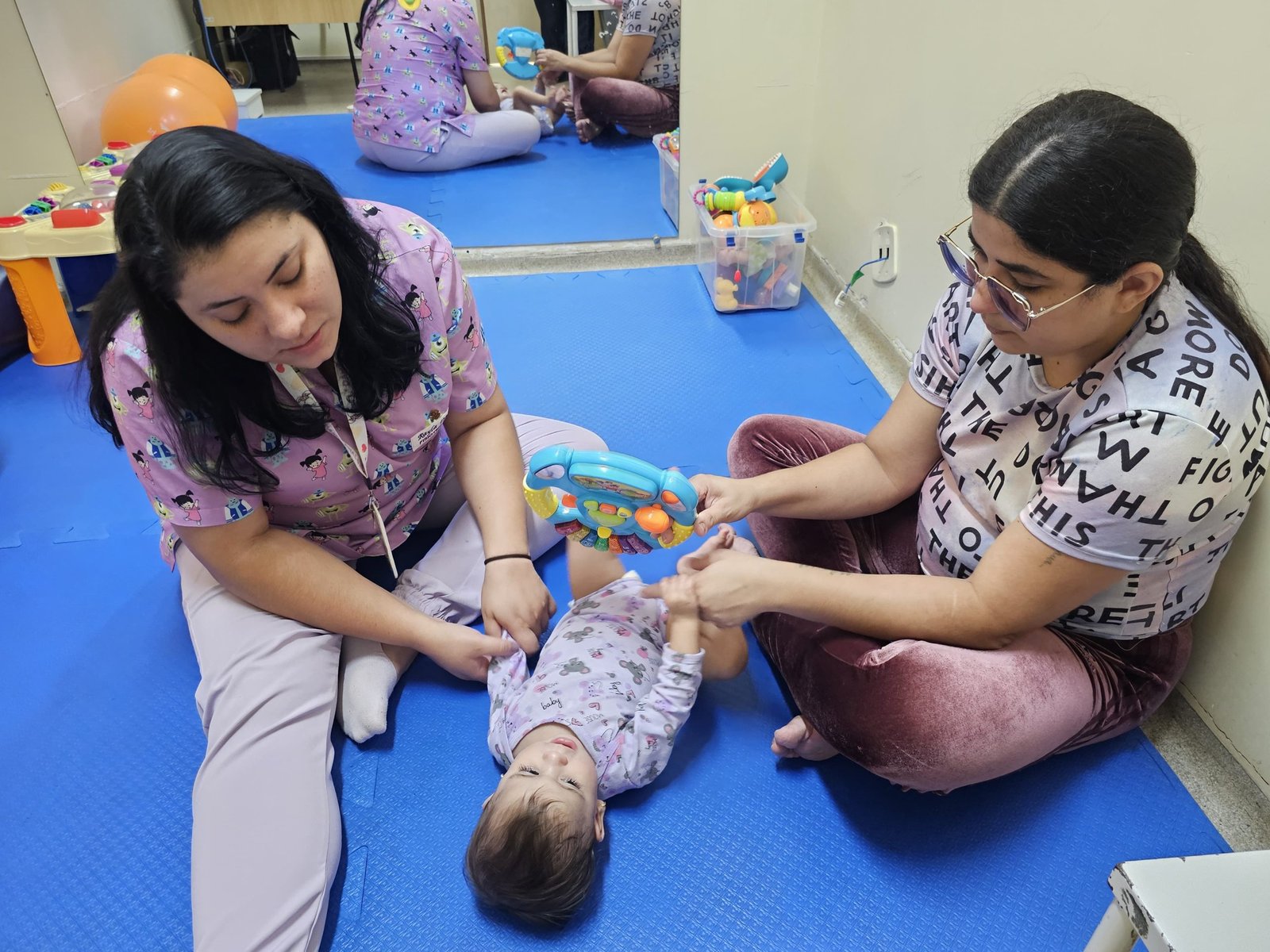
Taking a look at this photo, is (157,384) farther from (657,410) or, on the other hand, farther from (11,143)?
Result: (11,143)

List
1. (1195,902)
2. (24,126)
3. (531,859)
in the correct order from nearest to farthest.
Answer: (1195,902) → (531,859) → (24,126)

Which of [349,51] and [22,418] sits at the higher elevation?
[349,51]

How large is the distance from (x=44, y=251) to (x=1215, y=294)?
2487 millimetres

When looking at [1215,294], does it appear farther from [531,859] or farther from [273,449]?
[273,449]

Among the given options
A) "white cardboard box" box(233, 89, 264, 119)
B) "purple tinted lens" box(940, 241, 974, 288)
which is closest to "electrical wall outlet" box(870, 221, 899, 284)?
"purple tinted lens" box(940, 241, 974, 288)

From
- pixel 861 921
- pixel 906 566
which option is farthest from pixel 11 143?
pixel 861 921

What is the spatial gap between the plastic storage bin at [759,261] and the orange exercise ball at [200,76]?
191 centimetres

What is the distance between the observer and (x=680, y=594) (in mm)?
1135

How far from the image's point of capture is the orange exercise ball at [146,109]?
2676 millimetres

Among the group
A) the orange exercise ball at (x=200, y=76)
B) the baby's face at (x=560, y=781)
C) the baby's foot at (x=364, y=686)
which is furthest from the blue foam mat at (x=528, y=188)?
the baby's face at (x=560, y=781)

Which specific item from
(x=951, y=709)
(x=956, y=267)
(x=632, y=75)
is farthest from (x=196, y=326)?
(x=632, y=75)

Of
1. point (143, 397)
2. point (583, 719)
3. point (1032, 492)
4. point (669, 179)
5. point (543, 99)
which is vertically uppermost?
point (143, 397)

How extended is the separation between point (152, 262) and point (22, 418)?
5.08 feet

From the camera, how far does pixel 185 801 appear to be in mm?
1202
